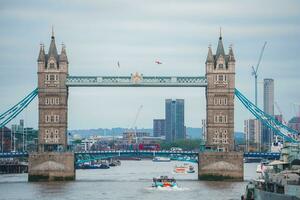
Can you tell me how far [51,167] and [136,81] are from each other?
17.9 metres

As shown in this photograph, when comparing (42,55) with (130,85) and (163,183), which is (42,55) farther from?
(163,183)

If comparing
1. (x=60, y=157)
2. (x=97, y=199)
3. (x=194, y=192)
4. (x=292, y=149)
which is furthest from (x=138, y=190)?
(x=292, y=149)

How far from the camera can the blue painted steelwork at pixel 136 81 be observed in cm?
16738

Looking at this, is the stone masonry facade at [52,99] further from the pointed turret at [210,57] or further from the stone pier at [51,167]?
the pointed turret at [210,57]

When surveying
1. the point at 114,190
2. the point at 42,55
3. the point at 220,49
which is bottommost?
the point at 114,190

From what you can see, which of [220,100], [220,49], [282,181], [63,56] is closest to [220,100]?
[220,100]

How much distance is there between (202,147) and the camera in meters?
174

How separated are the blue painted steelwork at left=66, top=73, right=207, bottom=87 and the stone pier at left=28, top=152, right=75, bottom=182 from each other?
37.0 feet

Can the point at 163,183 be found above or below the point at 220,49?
below

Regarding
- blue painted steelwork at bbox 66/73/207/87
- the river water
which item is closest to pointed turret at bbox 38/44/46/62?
blue painted steelwork at bbox 66/73/207/87

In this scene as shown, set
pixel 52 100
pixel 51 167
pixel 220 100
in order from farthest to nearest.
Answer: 1. pixel 220 100
2. pixel 52 100
3. pixel 51 167

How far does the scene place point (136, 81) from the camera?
16750 centimetres

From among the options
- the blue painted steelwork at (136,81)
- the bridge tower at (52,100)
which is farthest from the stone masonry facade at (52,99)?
the blue painted steelwork at (136,81)

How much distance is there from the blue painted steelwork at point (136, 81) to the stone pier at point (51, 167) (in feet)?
37.0
